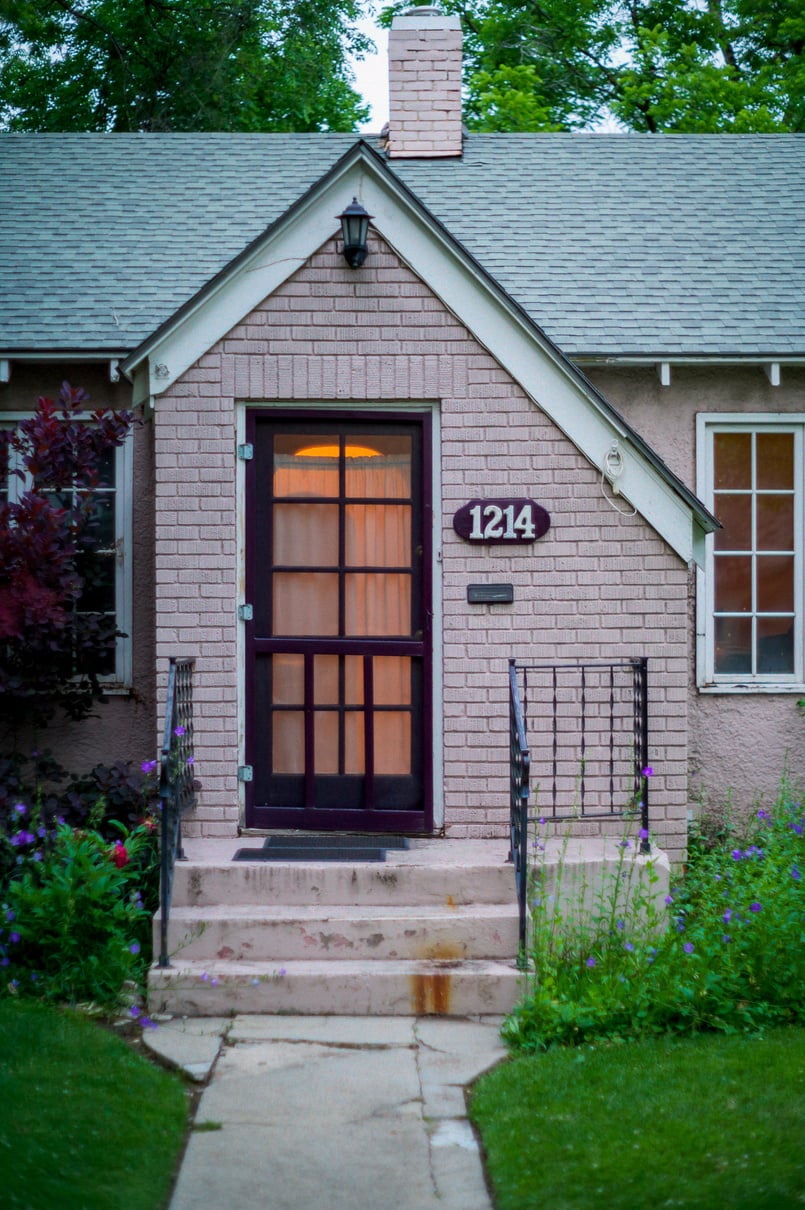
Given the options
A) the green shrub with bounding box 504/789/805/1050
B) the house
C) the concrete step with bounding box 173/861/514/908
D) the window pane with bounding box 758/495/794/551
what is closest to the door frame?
the house

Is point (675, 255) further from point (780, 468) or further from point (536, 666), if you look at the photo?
point (536, 666)

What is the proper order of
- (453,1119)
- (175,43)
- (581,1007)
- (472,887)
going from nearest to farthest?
(453,1119) < (581,1007) < (472,887) < (175,43)

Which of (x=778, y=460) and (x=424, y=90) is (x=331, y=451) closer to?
(x=778, y=460)

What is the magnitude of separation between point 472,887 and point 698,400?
3.83 m

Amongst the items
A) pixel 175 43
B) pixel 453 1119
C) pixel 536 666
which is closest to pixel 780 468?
pixel 536 666

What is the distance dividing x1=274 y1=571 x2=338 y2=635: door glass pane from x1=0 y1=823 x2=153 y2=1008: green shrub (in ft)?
5.51

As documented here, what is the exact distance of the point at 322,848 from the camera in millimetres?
6469

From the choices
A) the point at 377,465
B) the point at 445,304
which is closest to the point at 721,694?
the point at 377,465

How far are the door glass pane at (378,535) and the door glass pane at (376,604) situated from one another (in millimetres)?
83

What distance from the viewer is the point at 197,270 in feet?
29.2

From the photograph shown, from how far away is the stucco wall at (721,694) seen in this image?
8.20 meters

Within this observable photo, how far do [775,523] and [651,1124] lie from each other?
4.95m

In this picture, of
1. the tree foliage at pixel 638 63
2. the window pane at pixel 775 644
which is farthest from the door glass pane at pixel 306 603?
the tree foliage at pixel 638 63

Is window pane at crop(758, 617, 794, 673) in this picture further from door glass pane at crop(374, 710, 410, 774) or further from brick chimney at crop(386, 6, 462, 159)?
brick chimney at crop(386, 6, 462, 159)
